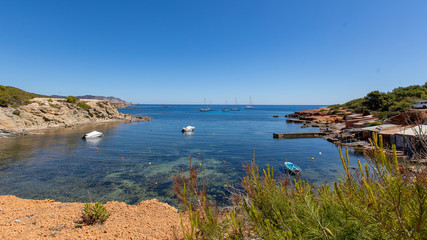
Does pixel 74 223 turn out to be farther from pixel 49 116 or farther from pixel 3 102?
pixel 3 102

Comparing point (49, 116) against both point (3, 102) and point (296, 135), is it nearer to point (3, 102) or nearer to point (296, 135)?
point (3, 102)

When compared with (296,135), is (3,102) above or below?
above

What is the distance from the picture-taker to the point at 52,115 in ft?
161

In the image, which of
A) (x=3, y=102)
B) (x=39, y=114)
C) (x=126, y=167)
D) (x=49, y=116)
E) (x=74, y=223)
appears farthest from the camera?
(x=49, y=116)

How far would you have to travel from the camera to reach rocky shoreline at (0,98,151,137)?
1534 inches

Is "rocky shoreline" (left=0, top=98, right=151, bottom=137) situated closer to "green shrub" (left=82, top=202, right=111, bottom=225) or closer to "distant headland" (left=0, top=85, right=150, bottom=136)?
"distant headland" (left=0, top=85, right=150, bottom=136)

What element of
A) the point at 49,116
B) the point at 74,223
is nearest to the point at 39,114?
the point at 49,116

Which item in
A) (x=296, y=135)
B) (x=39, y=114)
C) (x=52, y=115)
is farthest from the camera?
(x=52, y=115)

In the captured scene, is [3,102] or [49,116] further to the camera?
[49,116]

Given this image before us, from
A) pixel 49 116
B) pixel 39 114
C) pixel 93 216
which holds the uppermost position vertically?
pixel 39 114

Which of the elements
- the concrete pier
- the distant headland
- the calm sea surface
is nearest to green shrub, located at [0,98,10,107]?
the distant headland

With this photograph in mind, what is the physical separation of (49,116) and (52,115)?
107 centimetres

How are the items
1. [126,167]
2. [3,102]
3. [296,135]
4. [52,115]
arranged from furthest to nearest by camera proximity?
[52,115], [3,102], [296,135], [126,167]

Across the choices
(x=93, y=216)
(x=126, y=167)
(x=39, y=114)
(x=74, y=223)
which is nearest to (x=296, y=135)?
(x=126, y=167)
